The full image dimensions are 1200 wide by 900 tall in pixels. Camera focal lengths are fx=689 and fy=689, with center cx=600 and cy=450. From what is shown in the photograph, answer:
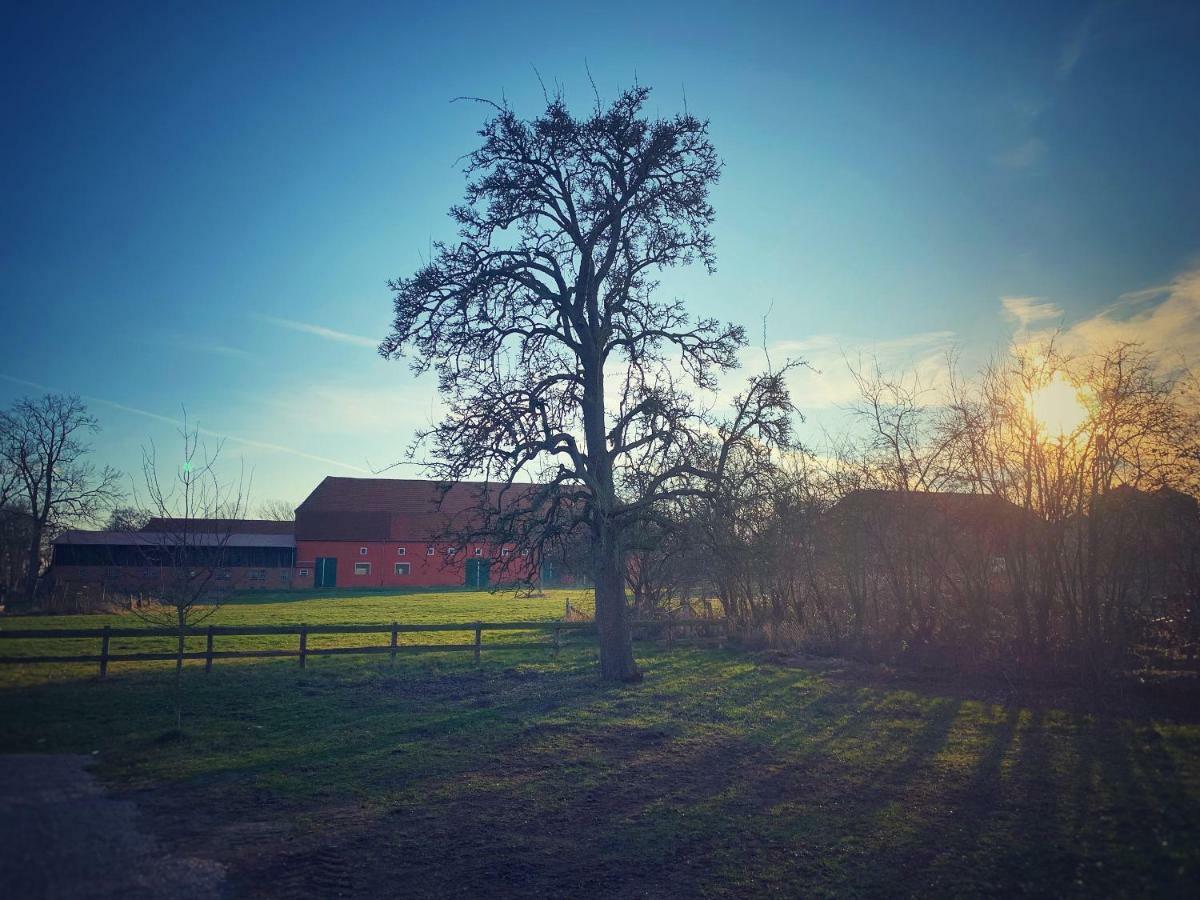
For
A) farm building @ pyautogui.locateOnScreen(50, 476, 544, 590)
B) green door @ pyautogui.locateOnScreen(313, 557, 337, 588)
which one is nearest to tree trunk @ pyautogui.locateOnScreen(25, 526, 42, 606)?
farm building @ pyautogui.locateOnScreen(50, 476, 544, 590)

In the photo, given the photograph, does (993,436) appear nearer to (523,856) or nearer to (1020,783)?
(1020,783)

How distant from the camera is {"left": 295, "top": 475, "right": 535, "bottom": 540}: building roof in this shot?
51.6 m

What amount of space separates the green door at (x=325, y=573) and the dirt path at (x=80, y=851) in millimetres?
44726

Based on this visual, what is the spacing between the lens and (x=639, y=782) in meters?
9.01

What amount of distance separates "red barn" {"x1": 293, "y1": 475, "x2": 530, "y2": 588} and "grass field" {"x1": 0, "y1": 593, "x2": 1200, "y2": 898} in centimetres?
3528

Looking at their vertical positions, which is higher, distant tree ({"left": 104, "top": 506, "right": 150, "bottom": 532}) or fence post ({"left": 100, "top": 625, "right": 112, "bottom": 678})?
distant tree ({"left": 104, "top": 506, "right": 150, "bottom": 532})

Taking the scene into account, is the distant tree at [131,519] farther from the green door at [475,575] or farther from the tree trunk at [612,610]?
the green door at [475,575]

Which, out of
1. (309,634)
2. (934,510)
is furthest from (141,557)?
(934,510)

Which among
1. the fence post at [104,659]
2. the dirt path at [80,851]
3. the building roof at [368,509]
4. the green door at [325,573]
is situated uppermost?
the building roof at [368,509]

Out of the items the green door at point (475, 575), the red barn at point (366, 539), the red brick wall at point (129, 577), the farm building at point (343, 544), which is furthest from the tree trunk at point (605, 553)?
the green door at point (475, 575)

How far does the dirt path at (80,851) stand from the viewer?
5352mm

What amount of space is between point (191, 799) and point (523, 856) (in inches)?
161

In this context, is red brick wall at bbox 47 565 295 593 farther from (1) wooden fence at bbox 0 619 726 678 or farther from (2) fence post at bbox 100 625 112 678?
(2) fence post at bbox 100 625 112 678

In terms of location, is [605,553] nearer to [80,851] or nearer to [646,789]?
[646,789]
